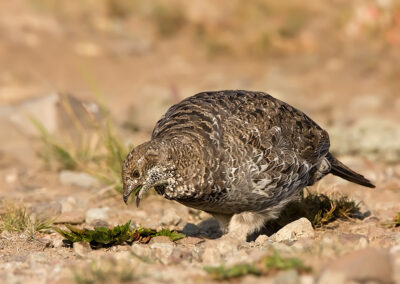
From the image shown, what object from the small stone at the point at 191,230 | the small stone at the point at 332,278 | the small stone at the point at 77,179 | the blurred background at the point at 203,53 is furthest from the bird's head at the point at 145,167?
the blurred background at the point at 203,53

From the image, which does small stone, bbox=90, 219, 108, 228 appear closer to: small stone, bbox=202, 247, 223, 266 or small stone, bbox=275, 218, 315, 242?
small stone, bbox=275, 218, 315, 242

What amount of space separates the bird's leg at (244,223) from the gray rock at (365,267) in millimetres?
2005

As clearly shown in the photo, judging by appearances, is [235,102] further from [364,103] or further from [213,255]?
[364,103]

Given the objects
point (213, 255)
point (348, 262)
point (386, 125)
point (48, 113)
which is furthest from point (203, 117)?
point (386, 125)

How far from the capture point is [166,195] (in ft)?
17.4

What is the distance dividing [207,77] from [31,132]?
14.7 feet

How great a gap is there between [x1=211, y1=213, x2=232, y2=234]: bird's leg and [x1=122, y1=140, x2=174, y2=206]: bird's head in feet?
3.16

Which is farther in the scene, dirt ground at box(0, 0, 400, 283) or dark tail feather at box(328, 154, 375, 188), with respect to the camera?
dark tail feather at box(328, 154, 375, 188)

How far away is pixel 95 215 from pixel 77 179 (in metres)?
1.65

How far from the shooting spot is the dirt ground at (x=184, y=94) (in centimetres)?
438

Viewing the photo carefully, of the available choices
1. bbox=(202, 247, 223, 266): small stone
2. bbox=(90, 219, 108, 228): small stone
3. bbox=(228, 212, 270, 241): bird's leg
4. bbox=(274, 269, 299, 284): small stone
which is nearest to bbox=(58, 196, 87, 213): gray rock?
bbox=(90, 219, 108, 228): small stone

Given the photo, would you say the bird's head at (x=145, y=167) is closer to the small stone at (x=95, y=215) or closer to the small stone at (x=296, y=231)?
the small stone at (x=296, y=231)

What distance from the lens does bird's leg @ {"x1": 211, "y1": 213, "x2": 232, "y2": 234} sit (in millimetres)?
6023

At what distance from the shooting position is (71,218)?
669 cm
